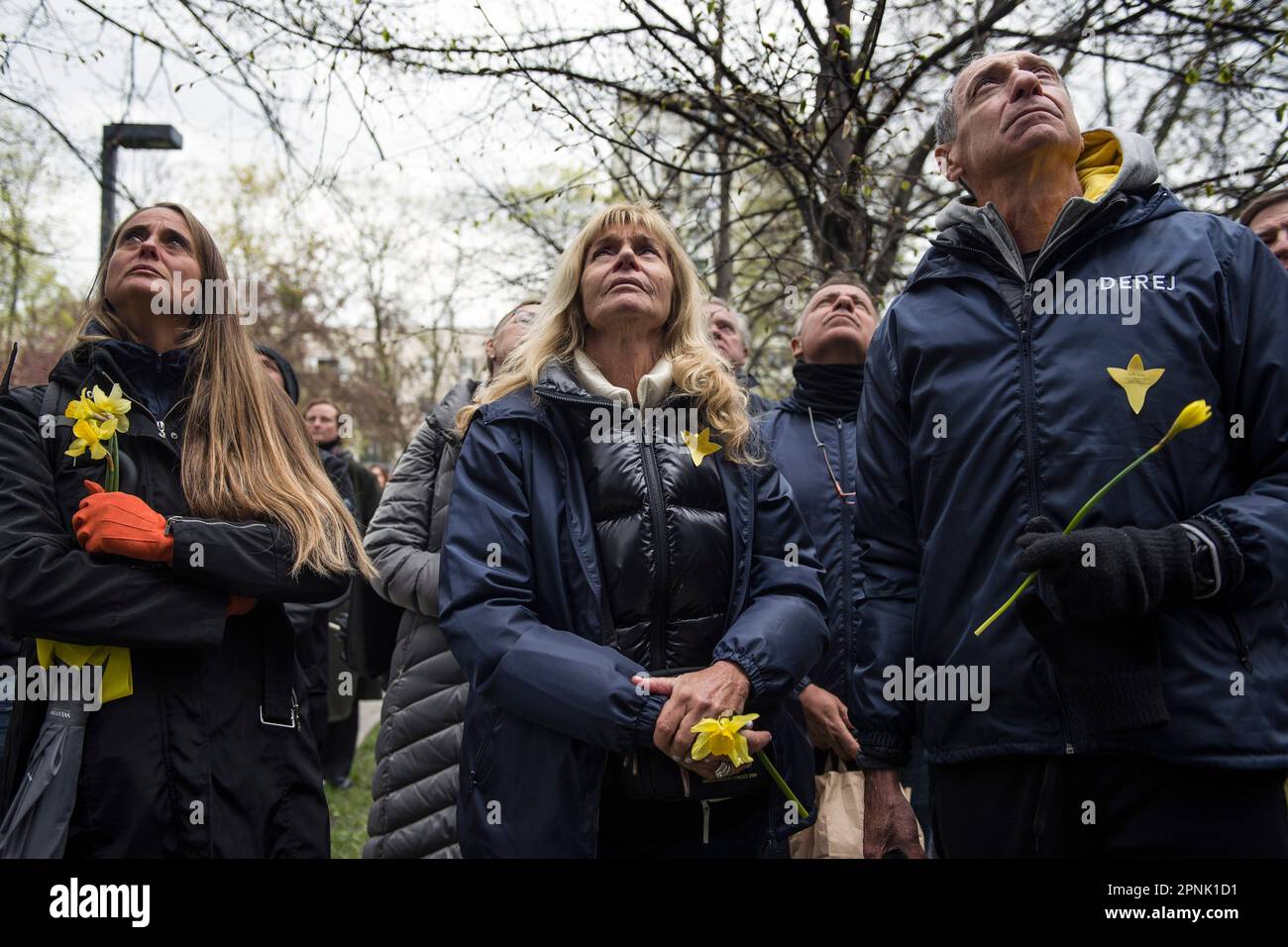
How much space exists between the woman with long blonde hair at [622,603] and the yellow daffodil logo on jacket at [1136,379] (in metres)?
0.85

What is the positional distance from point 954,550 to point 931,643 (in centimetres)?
21

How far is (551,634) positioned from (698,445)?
601mm

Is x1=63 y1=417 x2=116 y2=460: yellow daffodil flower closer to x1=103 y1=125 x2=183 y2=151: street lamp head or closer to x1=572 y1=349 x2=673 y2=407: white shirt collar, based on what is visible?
x1=572 y1=349 x2=673 y2=407: white shirt collar

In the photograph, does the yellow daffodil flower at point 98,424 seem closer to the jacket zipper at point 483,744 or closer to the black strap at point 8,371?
the black strap at point 8,371

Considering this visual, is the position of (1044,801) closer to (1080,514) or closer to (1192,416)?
(1080,514)

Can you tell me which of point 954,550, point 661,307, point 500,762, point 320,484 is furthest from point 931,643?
point 320,484

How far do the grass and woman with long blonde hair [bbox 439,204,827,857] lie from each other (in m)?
2.63

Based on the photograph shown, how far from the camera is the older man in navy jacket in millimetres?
1754

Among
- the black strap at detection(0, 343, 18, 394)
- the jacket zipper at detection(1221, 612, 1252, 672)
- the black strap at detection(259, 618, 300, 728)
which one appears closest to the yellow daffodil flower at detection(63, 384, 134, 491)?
the black strap at detection(0, 343, 18, 394)

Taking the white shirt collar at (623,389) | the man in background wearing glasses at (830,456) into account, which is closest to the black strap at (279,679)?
A: the white shirt collar at (623,389)

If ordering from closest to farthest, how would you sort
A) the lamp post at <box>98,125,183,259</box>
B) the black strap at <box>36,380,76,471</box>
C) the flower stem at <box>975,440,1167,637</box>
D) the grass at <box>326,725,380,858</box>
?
the flower stem at <box>975,440,1167,637</box>
the black strap at <box>36,380,76,471</box>
the lamp post at <box>98,125,183,259</box>
the grass at <box>326,725,380,858</box>

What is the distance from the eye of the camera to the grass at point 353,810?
17.1 ft

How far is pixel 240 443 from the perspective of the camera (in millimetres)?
2664

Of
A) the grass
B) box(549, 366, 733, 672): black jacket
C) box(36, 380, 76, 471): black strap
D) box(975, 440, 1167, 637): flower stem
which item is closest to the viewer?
box(975, 440, 1167, 637): flower stem
